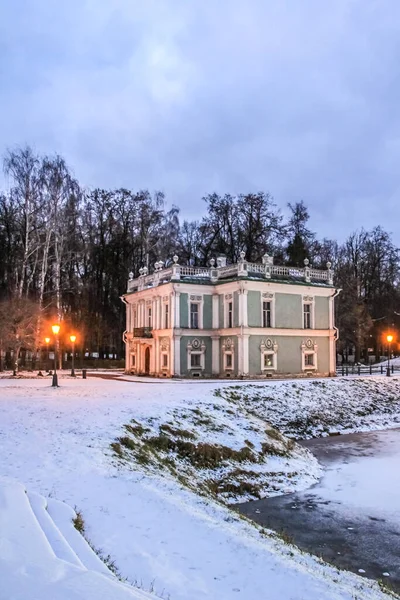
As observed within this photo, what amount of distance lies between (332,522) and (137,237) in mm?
46287

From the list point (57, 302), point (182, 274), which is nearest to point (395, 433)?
point (182, 274)

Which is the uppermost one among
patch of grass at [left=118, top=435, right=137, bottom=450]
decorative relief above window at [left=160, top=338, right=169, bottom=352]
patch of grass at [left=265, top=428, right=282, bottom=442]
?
decorative relief above window at [left=160, top=338, right=169, bottom=352]

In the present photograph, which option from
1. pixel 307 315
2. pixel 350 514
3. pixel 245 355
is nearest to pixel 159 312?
pixel 245 355

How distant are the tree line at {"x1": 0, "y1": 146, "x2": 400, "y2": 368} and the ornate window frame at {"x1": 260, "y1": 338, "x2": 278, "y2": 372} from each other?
16.7 meters

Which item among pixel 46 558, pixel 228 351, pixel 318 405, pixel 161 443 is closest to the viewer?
pixel 46 558

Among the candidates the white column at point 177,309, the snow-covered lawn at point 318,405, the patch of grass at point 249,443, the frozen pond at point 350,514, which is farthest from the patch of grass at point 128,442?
the white column at point 177,309

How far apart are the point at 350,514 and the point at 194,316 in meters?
26.7

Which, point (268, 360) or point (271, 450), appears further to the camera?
point (268, 360)

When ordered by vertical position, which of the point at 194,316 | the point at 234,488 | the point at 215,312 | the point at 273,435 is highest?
the point at 215,312

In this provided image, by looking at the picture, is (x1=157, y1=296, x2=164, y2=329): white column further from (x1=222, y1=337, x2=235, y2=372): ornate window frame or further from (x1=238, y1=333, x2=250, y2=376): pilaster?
(x1=238, y1=333, x2=250, y2=376): pilaster

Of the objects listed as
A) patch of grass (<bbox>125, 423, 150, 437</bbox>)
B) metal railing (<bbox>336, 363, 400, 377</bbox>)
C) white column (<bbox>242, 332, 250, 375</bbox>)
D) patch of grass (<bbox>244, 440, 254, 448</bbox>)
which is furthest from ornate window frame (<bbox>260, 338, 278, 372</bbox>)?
patch of grass (<bbox>125, 423, 150, 437</bbox>)

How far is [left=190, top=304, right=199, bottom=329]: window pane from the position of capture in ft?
130

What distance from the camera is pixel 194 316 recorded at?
1571 inches

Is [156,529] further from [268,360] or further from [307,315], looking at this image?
[307,315]
